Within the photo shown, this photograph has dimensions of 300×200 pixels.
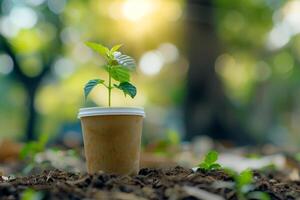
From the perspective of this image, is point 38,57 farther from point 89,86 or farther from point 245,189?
point 245,189

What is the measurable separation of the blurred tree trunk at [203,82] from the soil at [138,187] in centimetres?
973

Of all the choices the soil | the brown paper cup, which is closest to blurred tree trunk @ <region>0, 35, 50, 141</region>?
the brown paper cup

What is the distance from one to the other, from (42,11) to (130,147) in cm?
1794

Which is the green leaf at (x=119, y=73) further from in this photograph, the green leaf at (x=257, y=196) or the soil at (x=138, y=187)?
the green leaf at (x=257, y=196)

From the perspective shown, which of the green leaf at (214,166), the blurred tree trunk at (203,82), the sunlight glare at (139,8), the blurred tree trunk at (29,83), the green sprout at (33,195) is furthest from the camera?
the blurred tree trunk at (29,83)

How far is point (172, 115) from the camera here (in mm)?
30594

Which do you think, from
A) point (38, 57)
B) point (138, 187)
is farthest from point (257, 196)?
point (38, 57)

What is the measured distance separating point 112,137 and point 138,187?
1.04 feet

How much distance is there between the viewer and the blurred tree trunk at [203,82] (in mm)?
11828

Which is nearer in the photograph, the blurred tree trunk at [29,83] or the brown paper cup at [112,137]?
the brown paper cup at [112,137]

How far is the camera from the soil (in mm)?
1671

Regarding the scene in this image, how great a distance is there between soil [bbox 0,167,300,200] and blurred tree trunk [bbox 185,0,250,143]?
9.73m

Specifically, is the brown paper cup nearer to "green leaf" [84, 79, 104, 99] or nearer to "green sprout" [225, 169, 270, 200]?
"green leaf" [84, 79, 104, 99]

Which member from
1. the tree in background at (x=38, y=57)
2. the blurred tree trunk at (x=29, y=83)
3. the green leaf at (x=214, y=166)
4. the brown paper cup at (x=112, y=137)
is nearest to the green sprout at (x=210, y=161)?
the green leaf at (x=214, y=166)
